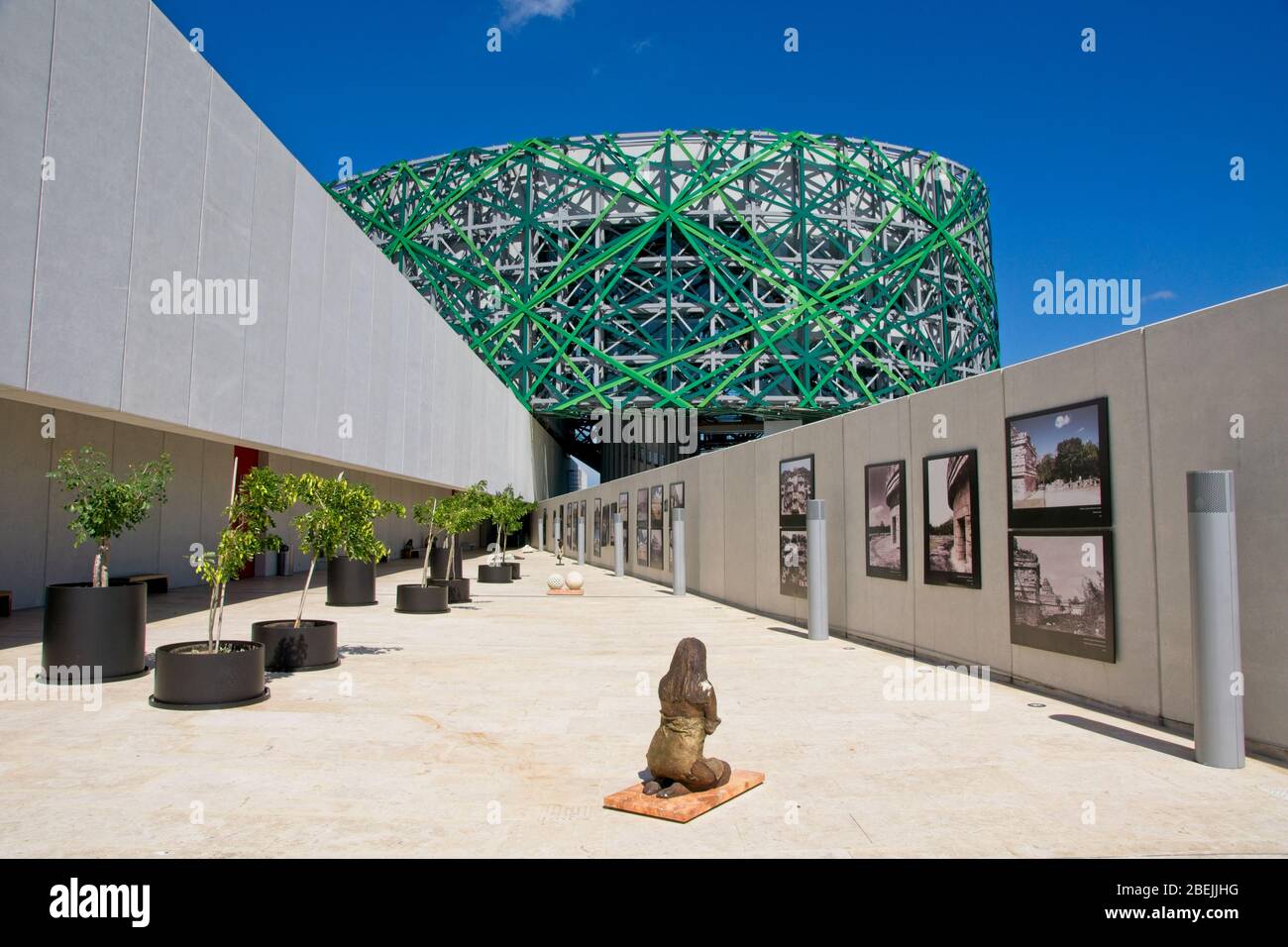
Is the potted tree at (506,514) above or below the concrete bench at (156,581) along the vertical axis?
above

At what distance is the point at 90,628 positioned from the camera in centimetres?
851

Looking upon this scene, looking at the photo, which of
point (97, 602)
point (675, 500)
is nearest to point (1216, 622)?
point (97, 602)

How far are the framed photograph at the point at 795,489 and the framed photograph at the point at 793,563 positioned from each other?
181 mm

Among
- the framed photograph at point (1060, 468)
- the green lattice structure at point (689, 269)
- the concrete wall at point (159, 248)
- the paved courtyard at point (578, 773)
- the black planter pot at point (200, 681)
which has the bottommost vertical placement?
the paved courtyard at point (578, 773)

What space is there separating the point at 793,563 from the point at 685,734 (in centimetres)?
1020

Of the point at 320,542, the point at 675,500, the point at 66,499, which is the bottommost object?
the point at 320,542

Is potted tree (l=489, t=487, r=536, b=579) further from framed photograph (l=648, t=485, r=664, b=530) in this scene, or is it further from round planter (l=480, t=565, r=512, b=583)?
framed photograph (l=648, t=485, r=664, b=530)

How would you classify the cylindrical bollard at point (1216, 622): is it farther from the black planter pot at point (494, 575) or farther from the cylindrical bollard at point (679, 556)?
the black planter pot at point (494, 575)

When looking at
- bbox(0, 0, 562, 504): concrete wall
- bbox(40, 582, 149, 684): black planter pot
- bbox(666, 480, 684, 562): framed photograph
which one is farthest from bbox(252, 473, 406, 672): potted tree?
bbox(666, 480, 684, 562): framed photograph

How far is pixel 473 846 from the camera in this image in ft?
13.7

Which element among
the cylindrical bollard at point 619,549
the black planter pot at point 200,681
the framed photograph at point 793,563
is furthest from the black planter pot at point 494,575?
the black planter pot at point 200,681

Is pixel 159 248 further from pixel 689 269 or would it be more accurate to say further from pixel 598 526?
pixel 689 269

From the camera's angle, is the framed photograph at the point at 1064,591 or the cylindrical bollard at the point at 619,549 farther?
the cylindrical bollard at the point at 619,549

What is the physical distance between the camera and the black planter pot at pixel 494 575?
1000 inches
